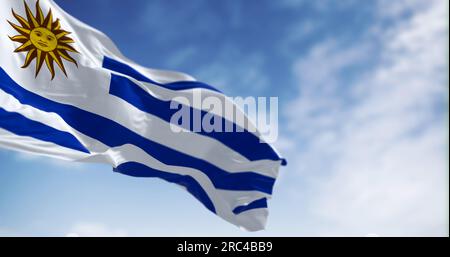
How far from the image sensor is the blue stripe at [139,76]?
31.9 feet

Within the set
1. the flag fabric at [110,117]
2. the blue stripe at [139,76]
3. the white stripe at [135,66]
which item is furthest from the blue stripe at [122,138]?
the blue stripe at [139,76]

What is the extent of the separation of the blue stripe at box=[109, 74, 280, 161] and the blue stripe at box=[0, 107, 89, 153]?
5.26ft

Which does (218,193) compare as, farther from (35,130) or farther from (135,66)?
(35,130)

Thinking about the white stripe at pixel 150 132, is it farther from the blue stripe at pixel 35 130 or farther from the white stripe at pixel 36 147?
the white stripe at pixel 36 147

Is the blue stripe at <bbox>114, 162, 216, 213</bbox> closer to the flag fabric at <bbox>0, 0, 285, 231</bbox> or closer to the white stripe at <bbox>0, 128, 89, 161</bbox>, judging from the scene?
the flag fabric at <bbox>0, 0, 285, 231</bbox>

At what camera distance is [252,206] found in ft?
36.5

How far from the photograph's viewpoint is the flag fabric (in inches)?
313

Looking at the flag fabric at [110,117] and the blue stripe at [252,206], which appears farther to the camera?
the blue stripe at [252,206]

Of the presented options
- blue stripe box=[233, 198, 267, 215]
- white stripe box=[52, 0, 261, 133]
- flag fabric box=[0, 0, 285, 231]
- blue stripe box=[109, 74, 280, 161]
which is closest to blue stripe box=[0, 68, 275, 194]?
→ flag fabric box=[0, 0, 285, 231]

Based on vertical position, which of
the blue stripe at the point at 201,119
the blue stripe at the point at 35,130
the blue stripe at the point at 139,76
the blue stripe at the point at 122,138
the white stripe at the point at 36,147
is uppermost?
the blue stripe at the point at 139,76

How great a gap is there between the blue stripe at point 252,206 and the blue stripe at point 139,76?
3.19 meters

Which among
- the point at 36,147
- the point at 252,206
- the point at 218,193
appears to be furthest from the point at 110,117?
the point at 252,206

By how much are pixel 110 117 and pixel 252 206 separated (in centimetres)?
440

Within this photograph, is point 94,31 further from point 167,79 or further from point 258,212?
point 258,212
